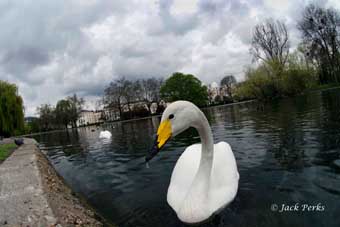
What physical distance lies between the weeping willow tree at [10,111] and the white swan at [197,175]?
24328mm

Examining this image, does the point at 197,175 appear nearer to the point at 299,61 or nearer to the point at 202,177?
the point at 202,177

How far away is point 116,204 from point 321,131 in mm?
7181

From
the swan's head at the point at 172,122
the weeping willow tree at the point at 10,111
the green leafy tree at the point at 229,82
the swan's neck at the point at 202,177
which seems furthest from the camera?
the green leafy tree at the point at 229,82

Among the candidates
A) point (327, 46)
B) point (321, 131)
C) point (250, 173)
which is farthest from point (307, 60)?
point (250, 173)

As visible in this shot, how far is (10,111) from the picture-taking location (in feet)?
75.0

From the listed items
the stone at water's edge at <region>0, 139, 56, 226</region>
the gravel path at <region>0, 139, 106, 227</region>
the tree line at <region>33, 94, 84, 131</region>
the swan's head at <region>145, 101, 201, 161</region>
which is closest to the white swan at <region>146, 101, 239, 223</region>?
the swan's head at <region>145, 101, 201, 161</region>

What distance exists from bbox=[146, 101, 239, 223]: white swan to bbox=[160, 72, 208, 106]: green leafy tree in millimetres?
70403

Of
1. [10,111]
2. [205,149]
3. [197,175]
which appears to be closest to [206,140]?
[205,149]

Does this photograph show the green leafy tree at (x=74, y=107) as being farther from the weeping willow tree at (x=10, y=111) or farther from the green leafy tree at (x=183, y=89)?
the weeping willow tree at (x=10, y=111)

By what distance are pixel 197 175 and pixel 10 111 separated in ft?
82.7

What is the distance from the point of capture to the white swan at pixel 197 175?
289 cm

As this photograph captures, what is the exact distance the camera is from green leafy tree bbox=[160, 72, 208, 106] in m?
75.8

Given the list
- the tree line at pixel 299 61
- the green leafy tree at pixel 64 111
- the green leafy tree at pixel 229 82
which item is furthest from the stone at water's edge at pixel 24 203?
the green leafy tree at pixel 229 82

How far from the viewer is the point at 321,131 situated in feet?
26.2
